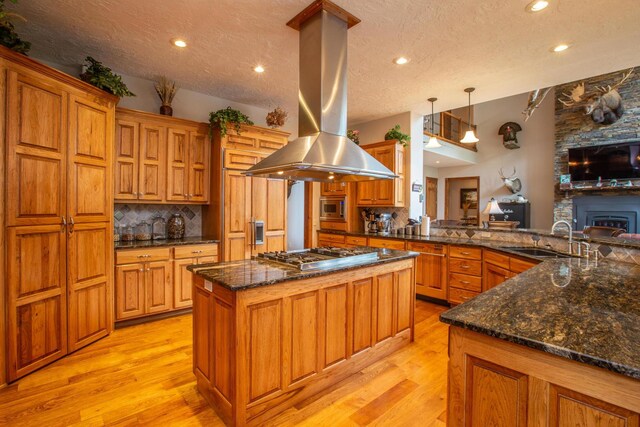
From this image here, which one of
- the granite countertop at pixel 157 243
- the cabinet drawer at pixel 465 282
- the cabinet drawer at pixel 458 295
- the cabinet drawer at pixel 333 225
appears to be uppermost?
the cabinet drawer at pixel 333 225

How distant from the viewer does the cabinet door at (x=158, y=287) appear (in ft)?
11.3

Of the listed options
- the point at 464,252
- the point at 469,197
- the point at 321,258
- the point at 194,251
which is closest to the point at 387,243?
the point at 464,252

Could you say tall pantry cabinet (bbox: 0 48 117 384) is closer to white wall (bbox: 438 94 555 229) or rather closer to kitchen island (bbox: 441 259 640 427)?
kitchen island (bbox: 441 259 640 427)

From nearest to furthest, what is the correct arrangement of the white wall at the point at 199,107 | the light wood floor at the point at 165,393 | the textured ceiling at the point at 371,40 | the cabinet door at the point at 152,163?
the light wood floor at the point at 165,393 < the textured ceiling at the point at 371,40 < the cabinet door at the point at 152,163 < the white wall at the point at 199,107

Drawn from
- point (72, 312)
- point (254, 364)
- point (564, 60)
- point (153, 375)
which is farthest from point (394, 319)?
point (564, 60)

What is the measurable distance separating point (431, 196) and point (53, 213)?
10278 mm

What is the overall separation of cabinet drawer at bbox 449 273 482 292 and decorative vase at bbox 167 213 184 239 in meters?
3.57

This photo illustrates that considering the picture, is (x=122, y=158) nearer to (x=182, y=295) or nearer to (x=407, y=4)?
(x=182, y=295)

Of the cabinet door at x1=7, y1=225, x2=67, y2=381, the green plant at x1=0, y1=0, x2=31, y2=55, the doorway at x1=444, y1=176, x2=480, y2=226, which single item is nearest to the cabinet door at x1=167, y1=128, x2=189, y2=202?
the cabinet door at x1=7, y1=225, x2=67, y2=381

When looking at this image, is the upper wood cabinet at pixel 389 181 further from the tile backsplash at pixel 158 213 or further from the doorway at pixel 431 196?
the doorway at pixel 431 196

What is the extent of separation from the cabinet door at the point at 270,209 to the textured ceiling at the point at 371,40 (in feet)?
4.30

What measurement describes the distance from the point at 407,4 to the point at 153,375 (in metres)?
3.47

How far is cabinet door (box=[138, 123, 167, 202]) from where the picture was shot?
141 inches

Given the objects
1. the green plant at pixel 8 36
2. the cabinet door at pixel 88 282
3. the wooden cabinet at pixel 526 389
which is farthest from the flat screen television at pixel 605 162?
the green plant at pixel 8 36
